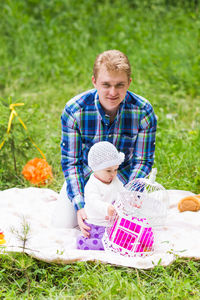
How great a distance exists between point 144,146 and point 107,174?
1.69 feet

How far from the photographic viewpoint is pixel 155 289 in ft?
7.75

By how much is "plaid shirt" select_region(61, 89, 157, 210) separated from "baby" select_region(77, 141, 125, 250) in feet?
0.68

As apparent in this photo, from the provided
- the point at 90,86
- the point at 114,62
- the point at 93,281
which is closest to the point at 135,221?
the point at 93,281

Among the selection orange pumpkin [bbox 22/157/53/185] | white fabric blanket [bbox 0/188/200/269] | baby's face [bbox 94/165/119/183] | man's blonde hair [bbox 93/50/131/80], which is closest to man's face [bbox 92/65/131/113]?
man's blonde hair [bbox 93/50/131/80]

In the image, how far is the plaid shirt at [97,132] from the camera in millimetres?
2842

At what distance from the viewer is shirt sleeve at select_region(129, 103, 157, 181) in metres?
2.90

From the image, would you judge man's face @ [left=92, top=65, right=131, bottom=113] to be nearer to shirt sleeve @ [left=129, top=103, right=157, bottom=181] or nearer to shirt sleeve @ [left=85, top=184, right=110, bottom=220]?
shirt sleeve @ [left=129, top=103, right=157, bottom=181]

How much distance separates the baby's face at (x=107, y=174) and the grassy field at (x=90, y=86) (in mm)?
505

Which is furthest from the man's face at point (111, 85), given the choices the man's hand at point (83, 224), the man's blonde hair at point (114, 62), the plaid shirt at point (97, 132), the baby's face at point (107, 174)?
the man's hand at point (83, 224)

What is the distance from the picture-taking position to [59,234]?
295 centimetres

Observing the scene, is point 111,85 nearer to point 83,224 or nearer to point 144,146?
point 144,146

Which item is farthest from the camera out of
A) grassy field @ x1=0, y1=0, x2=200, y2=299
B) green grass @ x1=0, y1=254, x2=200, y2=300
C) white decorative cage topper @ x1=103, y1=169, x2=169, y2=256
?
white decorative cage topper @ x1=103, y1=169, x2=169, y2=256

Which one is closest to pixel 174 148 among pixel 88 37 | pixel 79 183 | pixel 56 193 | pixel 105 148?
pixel 56 193

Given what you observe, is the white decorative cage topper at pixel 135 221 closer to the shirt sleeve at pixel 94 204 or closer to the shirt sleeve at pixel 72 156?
the shirt sleeve at pixel 94 204
